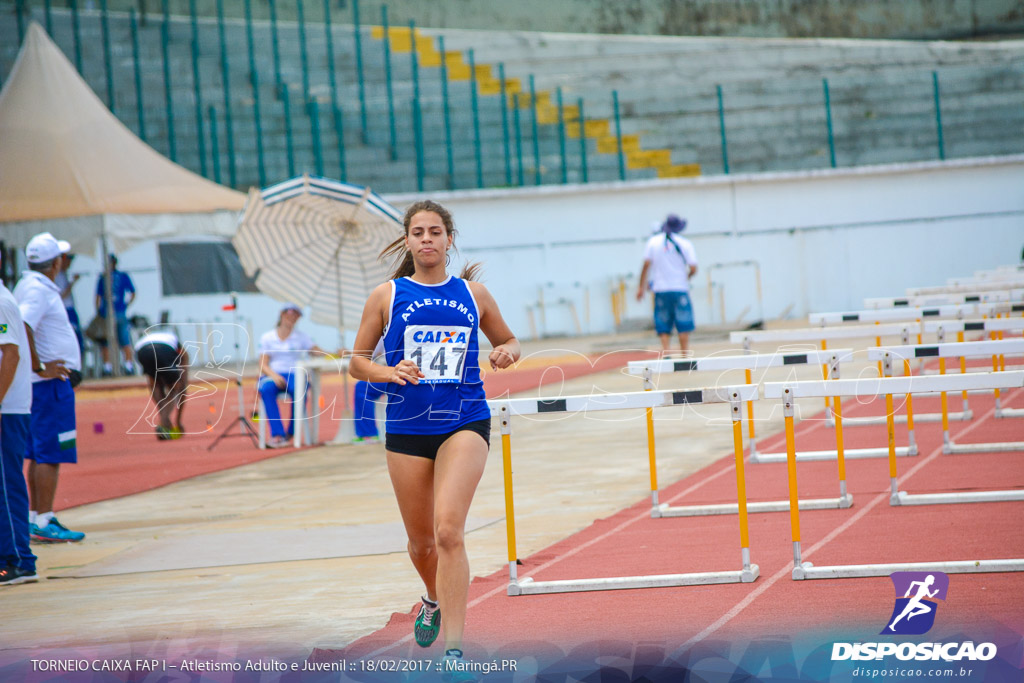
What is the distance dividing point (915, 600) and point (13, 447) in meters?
5.12

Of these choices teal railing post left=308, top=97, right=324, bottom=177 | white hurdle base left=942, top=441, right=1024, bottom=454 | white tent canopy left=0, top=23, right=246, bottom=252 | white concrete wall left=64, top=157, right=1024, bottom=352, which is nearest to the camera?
white hurdle base left=942, top=441, right=1024, bottom=454

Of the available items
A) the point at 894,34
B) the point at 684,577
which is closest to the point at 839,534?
the point at 684,577

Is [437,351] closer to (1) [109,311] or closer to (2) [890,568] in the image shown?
(2) [890,568]

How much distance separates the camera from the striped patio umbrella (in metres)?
12.6

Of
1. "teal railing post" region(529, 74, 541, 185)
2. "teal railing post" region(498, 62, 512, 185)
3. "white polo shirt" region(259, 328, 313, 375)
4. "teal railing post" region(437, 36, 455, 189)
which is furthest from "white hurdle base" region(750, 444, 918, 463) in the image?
"teal railing post" region(437, 36, 455, 189)

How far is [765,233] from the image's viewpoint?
87.0 feet

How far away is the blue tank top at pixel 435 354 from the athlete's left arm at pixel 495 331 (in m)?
0.09

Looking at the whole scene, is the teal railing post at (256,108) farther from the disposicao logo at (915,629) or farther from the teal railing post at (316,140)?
the disposicao logo at (915,629)

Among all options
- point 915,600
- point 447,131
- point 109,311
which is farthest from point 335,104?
point 915,600

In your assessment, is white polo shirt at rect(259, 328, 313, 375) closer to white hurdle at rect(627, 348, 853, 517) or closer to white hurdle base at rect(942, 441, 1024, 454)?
white hurdle at rect(627, 348, 853, 517)

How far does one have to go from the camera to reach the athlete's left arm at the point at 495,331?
5027 millimetres

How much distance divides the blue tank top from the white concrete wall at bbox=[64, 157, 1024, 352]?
21.2 m

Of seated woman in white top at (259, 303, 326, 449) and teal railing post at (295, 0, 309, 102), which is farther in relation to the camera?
teal railing post at (295, 0, 309, 102)

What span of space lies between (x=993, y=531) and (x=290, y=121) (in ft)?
76.9
